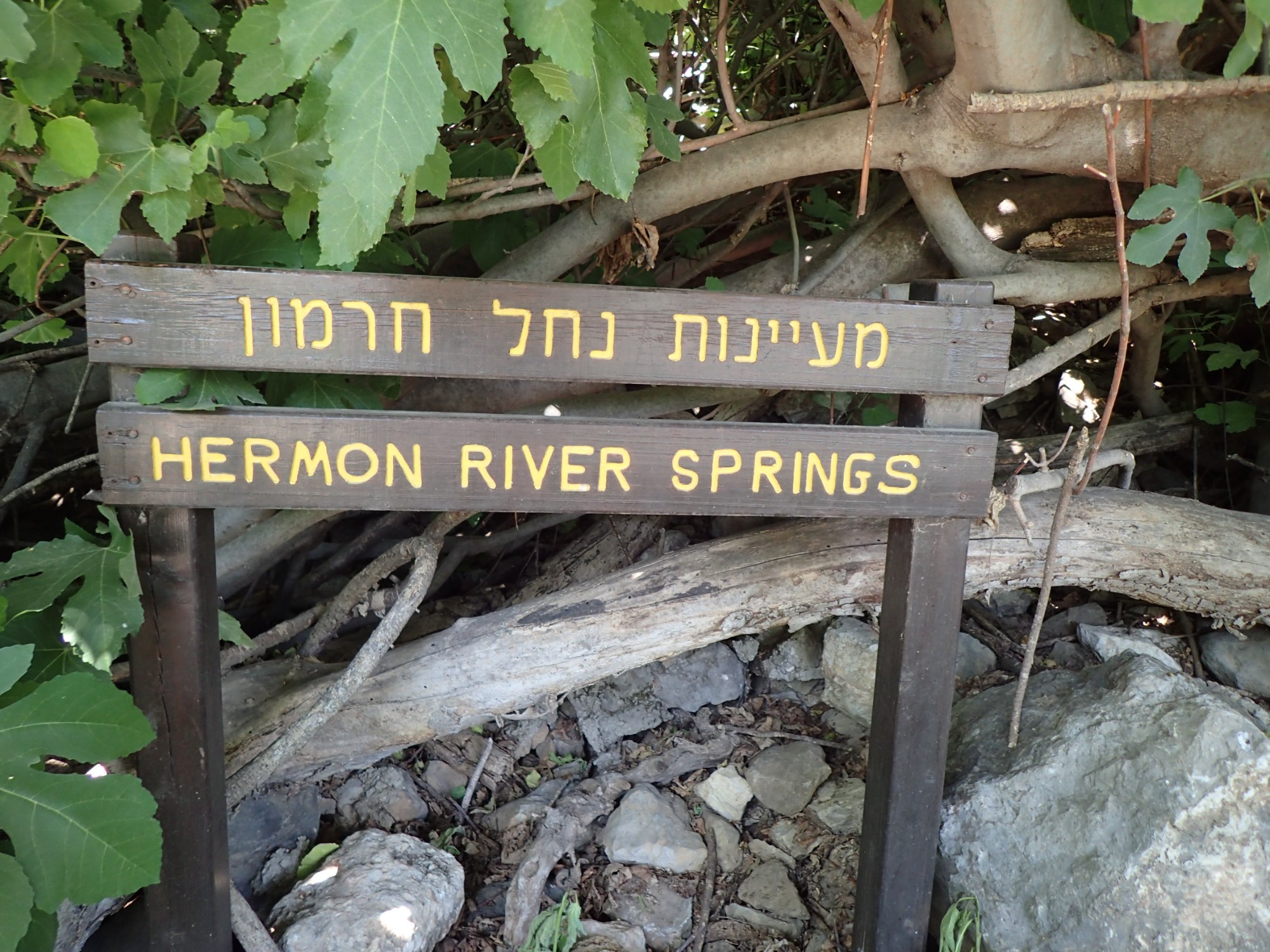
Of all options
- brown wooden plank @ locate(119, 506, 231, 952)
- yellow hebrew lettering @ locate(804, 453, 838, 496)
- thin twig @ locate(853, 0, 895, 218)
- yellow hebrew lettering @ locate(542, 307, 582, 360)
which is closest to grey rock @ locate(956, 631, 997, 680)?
yellow hebrew lettering @ locate(804, 453, 838, 496)

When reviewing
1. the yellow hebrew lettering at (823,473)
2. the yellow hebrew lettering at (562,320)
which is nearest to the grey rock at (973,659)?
the yellow hebrew lettering at (823,473)

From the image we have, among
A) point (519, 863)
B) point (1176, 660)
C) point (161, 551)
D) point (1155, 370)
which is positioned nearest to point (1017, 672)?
point (1176, 660)

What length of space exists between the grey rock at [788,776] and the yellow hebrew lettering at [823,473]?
3.61 feet

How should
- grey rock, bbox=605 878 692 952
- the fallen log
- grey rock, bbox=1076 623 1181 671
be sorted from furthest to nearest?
1. grey rock, bbox=1076 623 1181 671
2. the fallen log
3. grey rock, bbox=605 878 692 952

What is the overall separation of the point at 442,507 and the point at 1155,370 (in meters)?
2.48

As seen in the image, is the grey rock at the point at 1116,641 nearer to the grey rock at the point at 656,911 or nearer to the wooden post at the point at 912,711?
the wooden post at the point at 912,711

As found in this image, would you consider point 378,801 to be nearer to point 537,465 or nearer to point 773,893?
point 773,893

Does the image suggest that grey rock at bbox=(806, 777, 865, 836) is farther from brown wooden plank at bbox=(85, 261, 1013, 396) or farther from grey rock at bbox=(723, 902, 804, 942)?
brown wooden plank at bbox=(85, 261, 1013, 396)

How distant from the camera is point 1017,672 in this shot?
2713mm

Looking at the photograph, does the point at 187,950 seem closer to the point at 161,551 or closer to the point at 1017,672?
the point at 161,551

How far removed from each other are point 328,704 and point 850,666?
1.38 m

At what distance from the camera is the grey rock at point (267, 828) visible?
231 cm

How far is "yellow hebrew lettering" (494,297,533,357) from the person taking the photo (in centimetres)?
168

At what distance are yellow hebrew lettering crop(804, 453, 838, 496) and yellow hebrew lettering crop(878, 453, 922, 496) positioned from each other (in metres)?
0.09
